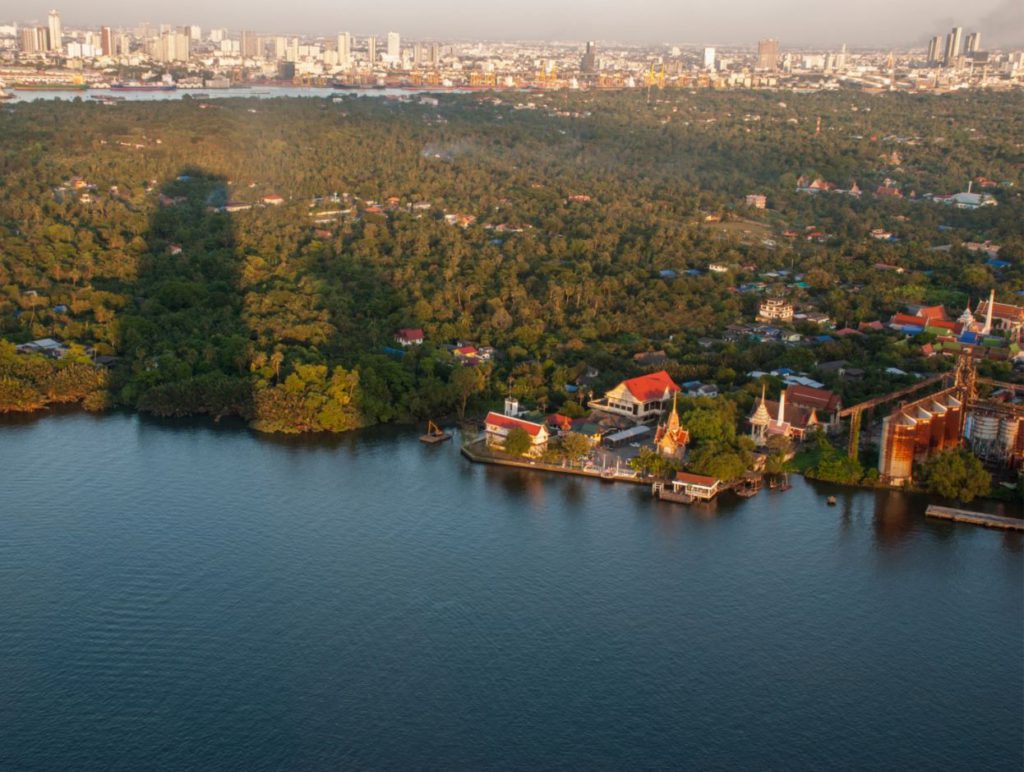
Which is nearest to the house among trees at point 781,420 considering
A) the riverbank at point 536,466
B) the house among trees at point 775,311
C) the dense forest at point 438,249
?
the dense forest at point 438,249

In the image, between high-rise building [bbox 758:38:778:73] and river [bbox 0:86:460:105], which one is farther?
high-rise building [bbox 758:38:778:73]

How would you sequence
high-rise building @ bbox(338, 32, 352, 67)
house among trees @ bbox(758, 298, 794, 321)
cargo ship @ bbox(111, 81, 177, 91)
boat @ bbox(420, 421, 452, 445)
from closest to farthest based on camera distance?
boat @ bbox(420, 421, 452, 445) < house among trees @ bbox(758, 298, 794, 321) < cargo ship @ bbox(111, 81, 177, 91) < high-rise building @ bbox(338, 32, 352, 67)

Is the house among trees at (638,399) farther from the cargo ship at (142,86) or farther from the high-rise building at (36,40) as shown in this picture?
the high-rise building at (36,40)

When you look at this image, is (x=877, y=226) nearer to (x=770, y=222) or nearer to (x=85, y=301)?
(x=770, y=222)

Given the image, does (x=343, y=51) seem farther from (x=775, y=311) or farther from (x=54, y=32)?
(x=775, y=311)

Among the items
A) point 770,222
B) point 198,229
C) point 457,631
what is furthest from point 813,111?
point 457,631

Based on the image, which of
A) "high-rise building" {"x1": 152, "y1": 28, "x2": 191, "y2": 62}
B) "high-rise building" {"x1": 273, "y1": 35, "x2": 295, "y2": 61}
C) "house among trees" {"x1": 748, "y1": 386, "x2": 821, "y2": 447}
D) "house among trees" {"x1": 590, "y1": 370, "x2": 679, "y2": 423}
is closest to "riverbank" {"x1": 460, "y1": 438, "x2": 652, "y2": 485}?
"house among trees" {"x1": 590, "y1": 370, "x2": 679, "y2": 423}

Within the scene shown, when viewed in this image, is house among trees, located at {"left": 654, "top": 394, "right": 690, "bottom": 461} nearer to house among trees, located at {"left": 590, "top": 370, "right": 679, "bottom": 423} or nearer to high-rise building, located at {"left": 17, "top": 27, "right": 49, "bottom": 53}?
house among trees, located at {"left": 590, "top": 370, "right": 679, "bottom": 423}
